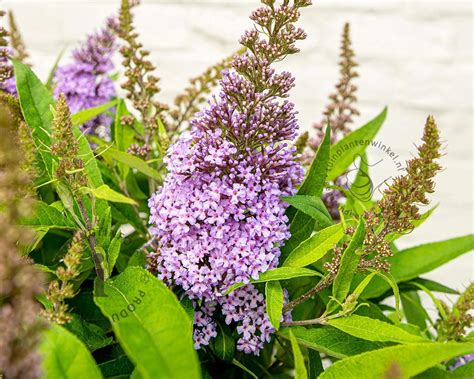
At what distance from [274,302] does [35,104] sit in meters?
0.26

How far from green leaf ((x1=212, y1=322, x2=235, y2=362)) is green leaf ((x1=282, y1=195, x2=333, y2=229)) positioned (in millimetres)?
113

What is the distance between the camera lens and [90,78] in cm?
75

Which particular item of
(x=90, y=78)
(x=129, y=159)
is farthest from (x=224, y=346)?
(x=90, y=78)

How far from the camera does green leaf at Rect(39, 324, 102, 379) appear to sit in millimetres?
364

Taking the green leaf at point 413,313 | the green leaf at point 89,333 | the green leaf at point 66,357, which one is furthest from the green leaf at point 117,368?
the green leaf at point 413,313

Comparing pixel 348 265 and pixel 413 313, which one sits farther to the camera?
pixel 413 313

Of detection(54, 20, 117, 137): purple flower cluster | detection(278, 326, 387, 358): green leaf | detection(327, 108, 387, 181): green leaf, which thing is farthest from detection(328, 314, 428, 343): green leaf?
detection(54, 20, 117, 137): purple flower cluster

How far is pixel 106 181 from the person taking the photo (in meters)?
0.68

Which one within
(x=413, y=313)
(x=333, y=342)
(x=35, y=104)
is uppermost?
(x=35, y=104)

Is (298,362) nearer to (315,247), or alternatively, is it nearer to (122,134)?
(315,247)

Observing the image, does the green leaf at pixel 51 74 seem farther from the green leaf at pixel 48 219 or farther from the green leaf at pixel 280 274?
the green leaf at pixel 280 274

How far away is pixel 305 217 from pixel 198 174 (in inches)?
3.8

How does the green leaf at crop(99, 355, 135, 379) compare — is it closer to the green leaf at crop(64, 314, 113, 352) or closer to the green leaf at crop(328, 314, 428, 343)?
the green leaf at crop(64, 314, 113, 352)

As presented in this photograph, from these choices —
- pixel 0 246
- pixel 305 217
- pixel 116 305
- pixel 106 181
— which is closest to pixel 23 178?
pixel 0 246
